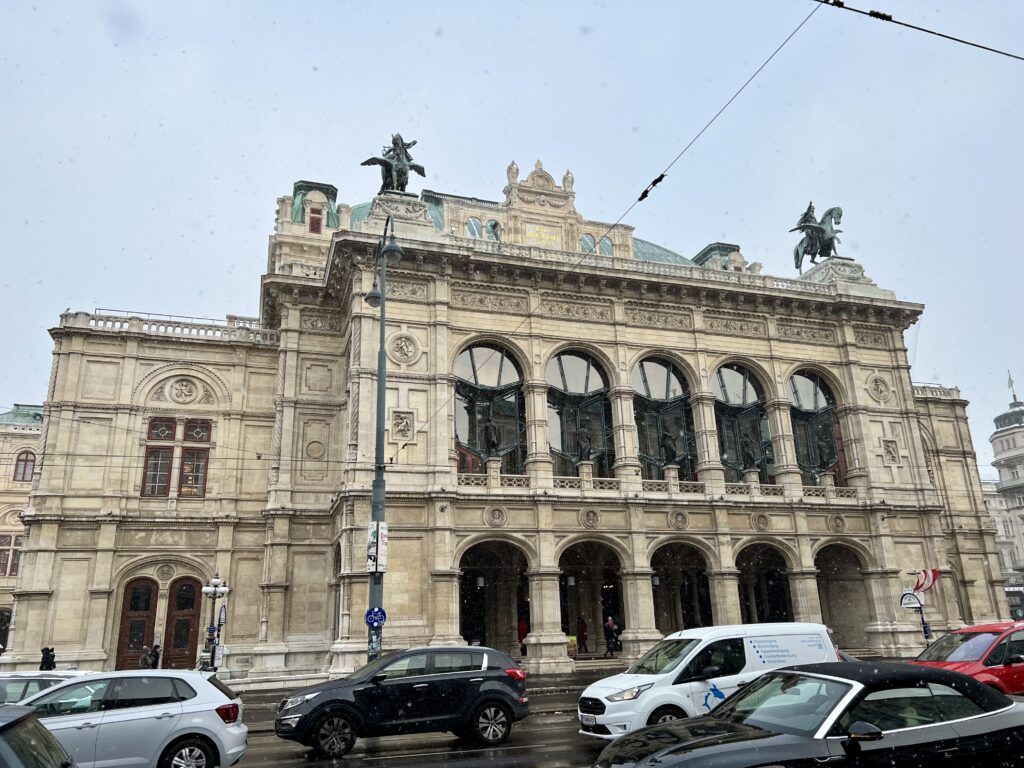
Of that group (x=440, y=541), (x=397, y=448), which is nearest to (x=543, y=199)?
(x=397, y=448)

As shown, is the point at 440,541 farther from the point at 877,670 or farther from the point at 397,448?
the point at 877,670

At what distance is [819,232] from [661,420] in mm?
13440

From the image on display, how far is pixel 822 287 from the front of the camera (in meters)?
34.2

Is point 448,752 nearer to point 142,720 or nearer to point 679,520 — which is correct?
point 142,720

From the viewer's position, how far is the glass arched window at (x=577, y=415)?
29.4m

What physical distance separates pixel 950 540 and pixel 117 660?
39.5m

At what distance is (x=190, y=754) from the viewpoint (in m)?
10.1

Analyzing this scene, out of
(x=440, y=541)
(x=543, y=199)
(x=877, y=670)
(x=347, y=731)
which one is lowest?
(x=347, y=731)

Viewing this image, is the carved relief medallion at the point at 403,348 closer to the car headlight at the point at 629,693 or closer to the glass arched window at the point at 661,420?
the glass arched window at the point at 661,420

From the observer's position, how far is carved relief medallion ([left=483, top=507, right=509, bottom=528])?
2639 centimetres

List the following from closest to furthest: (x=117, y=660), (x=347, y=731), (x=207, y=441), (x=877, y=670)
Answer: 1. (x=877, y=670)
2. (x=347, y=731)
3. (x=117, y=660)
4. (x=207, y=441)

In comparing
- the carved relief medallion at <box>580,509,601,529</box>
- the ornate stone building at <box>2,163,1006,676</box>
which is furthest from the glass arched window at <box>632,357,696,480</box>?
the carved relief medallion at <box>580,509,601,529</box>

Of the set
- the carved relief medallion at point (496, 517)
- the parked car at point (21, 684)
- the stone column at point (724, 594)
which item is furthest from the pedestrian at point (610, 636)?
the parked car at point (21, 684)

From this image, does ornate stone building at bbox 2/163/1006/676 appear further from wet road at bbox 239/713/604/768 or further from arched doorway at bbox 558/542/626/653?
wet road at bbox 239/713/604/768
